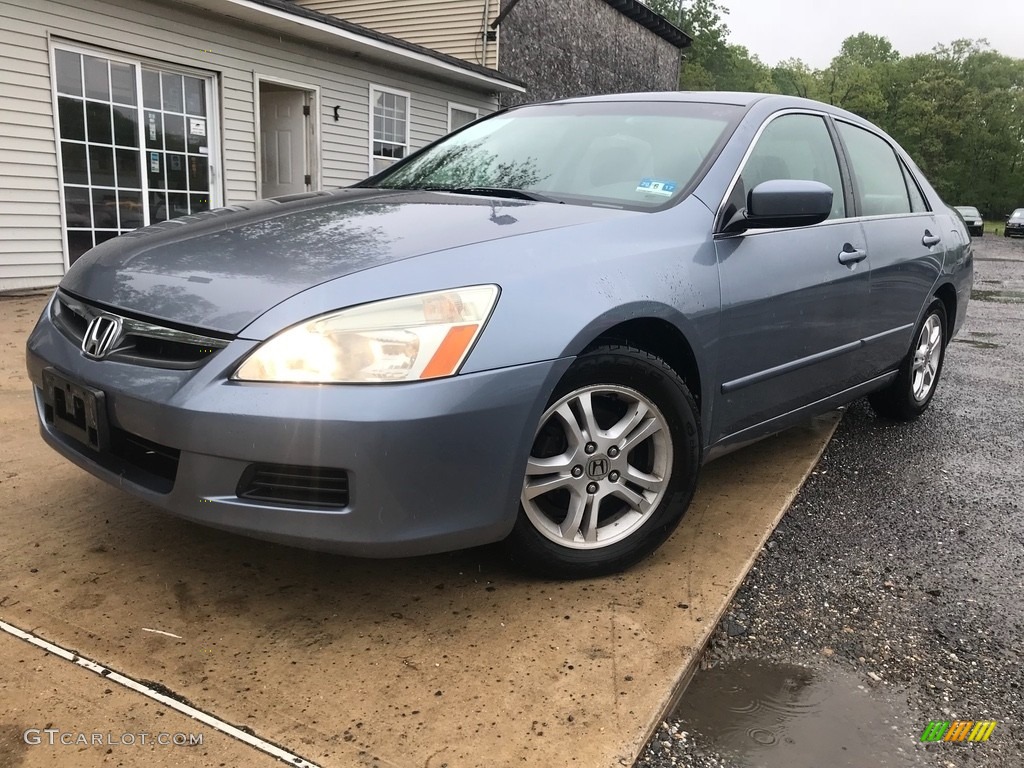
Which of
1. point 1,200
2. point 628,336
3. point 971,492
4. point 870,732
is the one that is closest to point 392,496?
point 628,336

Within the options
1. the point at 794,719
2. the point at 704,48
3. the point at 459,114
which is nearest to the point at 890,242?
the point at 794,719

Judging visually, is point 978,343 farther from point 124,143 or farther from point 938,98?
point 938,98

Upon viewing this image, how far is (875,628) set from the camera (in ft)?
7.78

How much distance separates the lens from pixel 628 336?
2.50 metres

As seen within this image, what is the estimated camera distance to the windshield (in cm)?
287

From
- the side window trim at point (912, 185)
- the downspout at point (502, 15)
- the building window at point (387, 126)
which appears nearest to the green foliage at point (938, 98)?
the downspout at point (502, 15)

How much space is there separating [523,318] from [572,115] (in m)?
1.63

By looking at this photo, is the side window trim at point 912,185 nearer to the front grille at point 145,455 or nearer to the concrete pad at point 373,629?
the concrete pad at point 373,629

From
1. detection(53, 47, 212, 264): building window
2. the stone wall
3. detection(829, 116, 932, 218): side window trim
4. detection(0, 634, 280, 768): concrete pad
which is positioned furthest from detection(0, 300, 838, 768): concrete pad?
the stone wall

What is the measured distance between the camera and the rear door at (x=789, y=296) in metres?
2.76

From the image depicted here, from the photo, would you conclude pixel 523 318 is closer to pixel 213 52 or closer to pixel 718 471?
pixel 718 471

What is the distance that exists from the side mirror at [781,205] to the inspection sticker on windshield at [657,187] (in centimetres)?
22

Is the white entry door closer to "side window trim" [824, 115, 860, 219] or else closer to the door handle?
"side window trim" [824, 115, 860, 219]

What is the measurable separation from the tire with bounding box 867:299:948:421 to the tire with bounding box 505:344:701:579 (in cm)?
223
